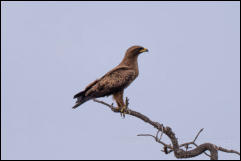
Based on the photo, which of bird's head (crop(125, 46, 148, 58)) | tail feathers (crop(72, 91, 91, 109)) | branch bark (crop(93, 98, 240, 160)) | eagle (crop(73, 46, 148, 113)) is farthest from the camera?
bird's head (crop(125, 46, 148, 58))

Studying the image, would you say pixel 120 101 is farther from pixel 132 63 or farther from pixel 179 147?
pixel 179 147

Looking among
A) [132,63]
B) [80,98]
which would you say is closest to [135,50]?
[132,63]

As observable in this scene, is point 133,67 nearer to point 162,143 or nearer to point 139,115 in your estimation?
point 139,115

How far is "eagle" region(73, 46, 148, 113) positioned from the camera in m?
7.75

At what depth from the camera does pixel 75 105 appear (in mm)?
7621

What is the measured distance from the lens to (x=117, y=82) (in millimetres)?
7918

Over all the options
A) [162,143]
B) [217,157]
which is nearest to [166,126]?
[162,143]

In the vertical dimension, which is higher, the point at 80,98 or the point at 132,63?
the point at 132,63

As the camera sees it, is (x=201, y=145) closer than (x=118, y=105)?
Yes

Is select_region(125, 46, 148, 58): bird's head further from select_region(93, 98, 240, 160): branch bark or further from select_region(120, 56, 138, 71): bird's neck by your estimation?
select_region(93, 98, 240, 160): branch bark

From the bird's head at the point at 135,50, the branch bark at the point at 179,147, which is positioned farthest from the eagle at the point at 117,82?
the branch bark at the point at 179,147

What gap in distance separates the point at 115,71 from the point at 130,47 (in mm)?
741

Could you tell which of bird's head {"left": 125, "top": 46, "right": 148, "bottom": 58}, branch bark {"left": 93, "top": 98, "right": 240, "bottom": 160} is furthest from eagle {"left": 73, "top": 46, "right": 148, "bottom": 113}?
branch bark {"left": 93, "top": 98, "right": 240, "bottom": 160}

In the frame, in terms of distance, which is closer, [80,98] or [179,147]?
[179,147]
